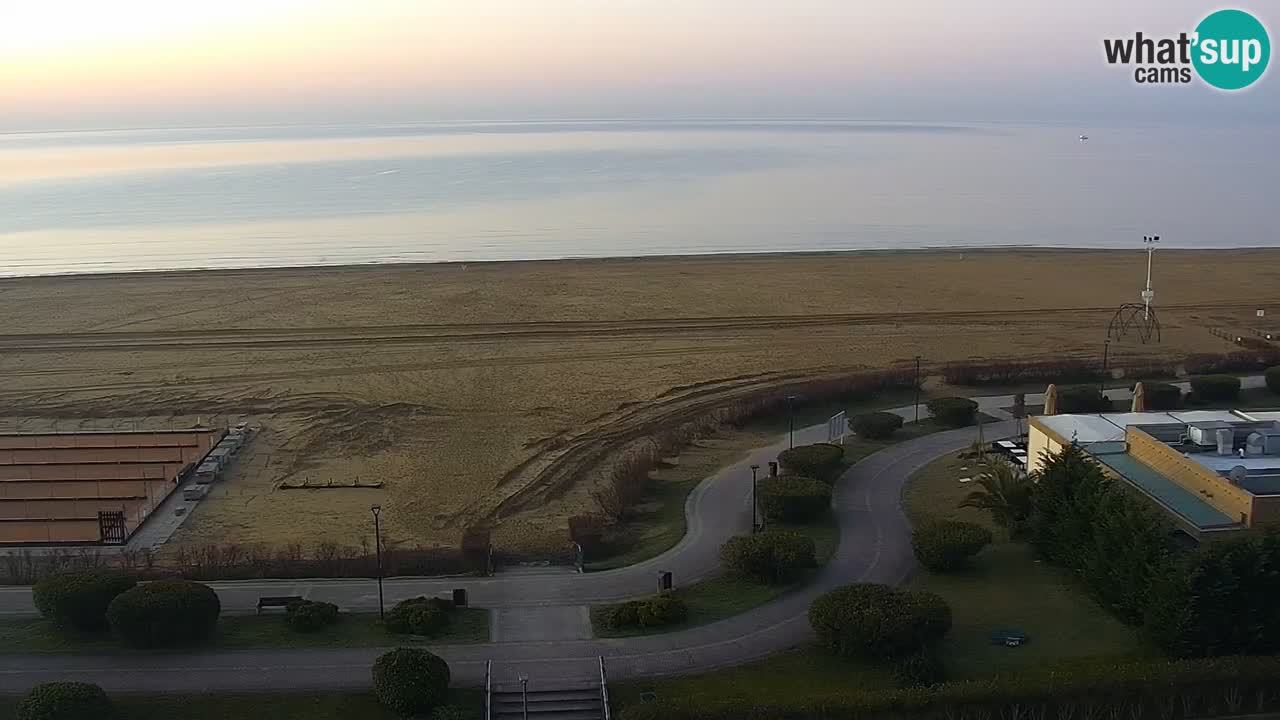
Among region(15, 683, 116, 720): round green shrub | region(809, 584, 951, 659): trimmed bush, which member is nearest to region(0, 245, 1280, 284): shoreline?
region(809, 584, 951, 659): trimmed bush

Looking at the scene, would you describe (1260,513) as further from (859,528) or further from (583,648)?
(583,648)

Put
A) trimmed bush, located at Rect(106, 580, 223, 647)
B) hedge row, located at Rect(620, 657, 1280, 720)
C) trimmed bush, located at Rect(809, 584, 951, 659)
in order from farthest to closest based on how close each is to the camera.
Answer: trimmed bush, located at Rect(106, 580, 223, 647) → trimmed bush, located at Rect(809, 584, 951, 659) → hedge row, located at Rect(620, 657, 1280, 720)

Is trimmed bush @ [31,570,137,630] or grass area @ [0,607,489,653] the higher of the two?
trimmed bush @ [31,570,137,630]

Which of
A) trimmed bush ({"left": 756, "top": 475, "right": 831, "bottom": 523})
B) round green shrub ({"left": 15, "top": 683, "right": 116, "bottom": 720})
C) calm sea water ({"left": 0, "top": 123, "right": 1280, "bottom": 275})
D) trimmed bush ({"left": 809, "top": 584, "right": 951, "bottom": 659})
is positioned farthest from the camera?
calm sea water ({"left": 0, "top": 123, "right": 1280, "bottom": 275})

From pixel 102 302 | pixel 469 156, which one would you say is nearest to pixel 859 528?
pixel 102 302

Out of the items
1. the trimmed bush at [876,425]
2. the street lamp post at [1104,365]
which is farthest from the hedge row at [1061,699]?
the street lamp post at [1104,365]

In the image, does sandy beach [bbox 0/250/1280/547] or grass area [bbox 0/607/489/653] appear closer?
grass area [bbox 0/607/489/653]

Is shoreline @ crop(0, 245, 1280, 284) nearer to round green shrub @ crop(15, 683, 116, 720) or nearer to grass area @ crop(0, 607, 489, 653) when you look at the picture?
grass area @ crop(0, 607, 489, 653)
